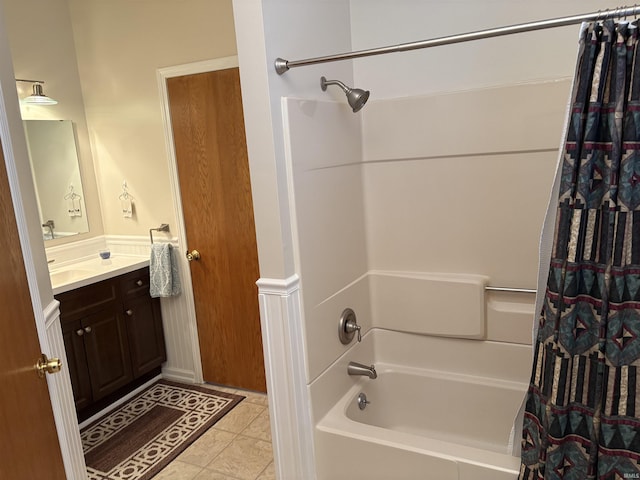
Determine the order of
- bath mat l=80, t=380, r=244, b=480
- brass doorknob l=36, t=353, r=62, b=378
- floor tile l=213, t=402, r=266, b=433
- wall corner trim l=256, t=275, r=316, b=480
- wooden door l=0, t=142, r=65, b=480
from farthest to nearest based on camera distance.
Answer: floor tile l=213, t=402, r=266, b=433 < bath mat l=80, t=380, r=244, b=480 < wall corner trim l=256, t=275, r=316, b=480 < brass doorknob l=36, t=353, r=62, b=378 < wooden door l=0, t=142, r=65, b=480

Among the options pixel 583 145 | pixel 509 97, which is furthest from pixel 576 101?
pixel 509 97

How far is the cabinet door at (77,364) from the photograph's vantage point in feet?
9.12

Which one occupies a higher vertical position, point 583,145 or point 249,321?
point 583,145

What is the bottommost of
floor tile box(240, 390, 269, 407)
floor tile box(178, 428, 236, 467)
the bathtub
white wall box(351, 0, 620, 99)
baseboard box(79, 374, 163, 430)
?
floor tile box(178, 428, 236, 467)

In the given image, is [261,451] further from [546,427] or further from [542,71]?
[542,71]

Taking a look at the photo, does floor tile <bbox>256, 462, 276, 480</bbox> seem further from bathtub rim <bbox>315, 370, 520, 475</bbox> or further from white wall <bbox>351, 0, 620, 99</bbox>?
white wall <bbox>351, 0, 620, 99</bbox>

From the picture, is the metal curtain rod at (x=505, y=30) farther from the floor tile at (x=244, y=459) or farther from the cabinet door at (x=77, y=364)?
the cabinet door at (x=77, y=364)

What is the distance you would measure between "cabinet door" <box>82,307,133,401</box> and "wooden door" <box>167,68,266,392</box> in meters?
0.50

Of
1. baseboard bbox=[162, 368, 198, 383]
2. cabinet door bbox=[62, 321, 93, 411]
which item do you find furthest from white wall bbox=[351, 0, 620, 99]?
baseboard bbox=[162, 368, 198, 383]

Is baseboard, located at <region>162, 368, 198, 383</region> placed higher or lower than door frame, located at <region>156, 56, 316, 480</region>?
lower

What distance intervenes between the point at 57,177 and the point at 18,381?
2.37m

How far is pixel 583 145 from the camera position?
1320 mm

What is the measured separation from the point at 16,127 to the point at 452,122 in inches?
67.7

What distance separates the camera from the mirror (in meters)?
3.15
